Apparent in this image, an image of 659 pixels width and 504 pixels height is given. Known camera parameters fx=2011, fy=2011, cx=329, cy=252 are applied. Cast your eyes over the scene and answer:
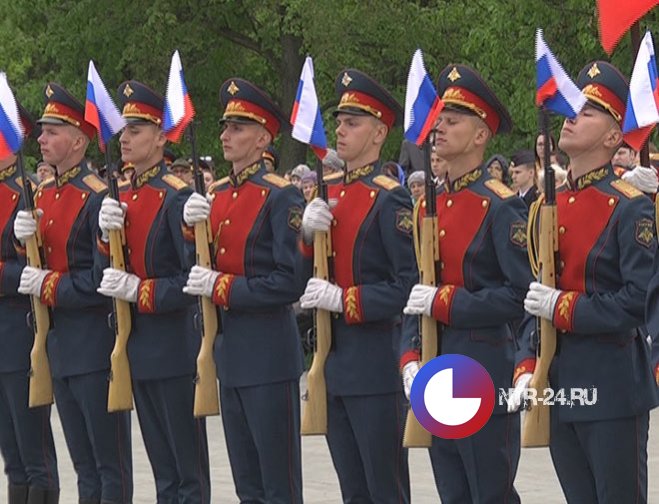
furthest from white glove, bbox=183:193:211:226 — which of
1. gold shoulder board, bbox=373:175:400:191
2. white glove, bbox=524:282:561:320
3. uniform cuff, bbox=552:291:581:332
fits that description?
uniform cuff, bbox=552:291:581:332

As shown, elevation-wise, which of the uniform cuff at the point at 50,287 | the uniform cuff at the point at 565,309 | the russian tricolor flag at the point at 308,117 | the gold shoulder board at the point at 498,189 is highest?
the russian tricolor flag at the point at 308,117

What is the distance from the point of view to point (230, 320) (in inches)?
383

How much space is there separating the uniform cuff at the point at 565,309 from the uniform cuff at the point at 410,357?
93 centimetres

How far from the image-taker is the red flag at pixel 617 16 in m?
7.95

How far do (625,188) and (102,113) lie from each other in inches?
123

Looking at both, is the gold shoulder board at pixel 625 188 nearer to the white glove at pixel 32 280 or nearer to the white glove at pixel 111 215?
the white glove at pixel 111 215

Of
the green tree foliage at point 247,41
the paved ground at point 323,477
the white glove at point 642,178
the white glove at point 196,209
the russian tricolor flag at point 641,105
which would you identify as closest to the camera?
the russian tricolor flag at point 641,105

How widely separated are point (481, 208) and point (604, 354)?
97cm

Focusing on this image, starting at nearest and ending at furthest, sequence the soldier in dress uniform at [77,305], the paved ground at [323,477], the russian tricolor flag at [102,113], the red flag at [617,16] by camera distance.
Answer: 1. the red flag at [617,16]
2. the russian tricolor flag at [102,113]
3. the soldier in dress uniform at [77,305]
4. the paved ground at [323,477]

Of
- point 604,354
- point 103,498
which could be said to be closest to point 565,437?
point 604,354

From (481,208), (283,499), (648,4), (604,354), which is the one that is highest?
(648,4)

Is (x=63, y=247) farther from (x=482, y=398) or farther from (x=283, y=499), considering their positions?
(x=482, y=398)

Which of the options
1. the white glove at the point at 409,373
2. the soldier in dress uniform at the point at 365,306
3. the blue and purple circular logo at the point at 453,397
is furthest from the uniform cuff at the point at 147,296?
the blue and purple circular logo at the point at 453,397

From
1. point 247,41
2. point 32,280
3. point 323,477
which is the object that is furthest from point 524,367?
point 247,41
